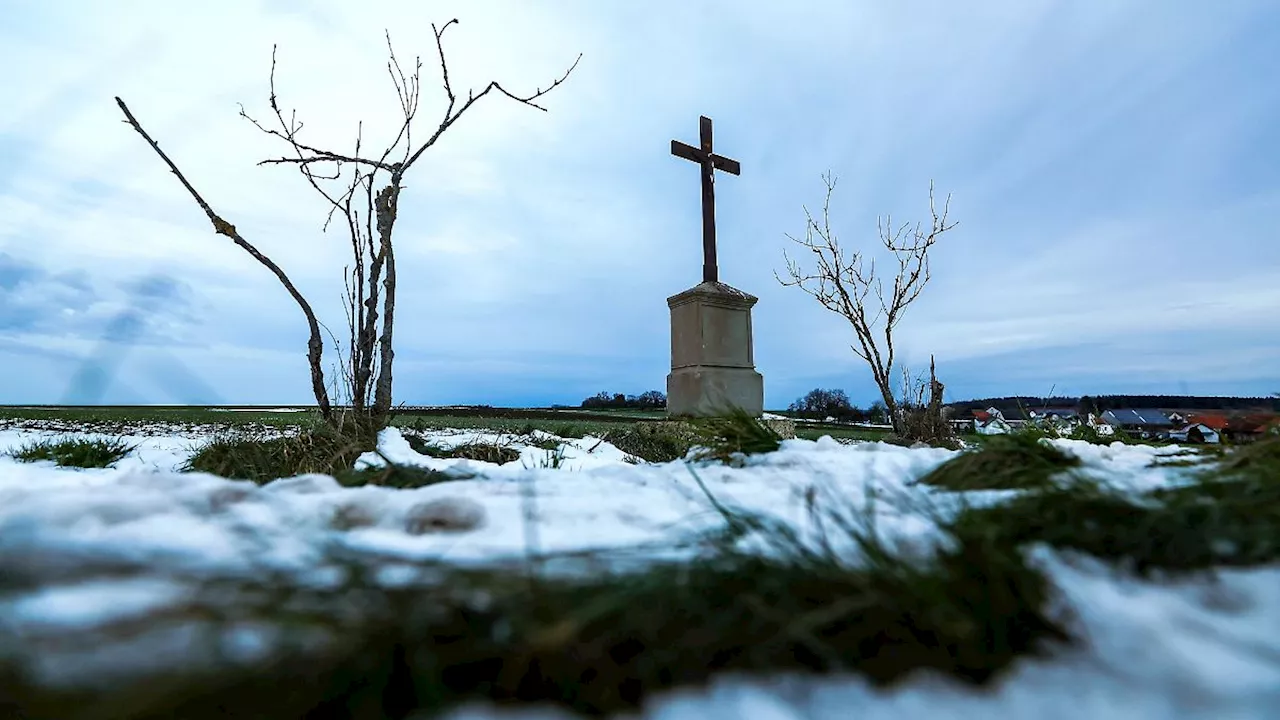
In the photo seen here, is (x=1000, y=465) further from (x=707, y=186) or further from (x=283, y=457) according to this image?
(x=707, y=186)

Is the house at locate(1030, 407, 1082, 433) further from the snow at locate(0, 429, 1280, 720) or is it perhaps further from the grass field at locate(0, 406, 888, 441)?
the snow at locate(0, 429, 1280, 720)

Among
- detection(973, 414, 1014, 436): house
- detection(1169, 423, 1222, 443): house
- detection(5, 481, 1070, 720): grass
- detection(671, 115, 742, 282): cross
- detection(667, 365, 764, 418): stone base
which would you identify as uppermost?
detection(671, 115, 742, 282): cross

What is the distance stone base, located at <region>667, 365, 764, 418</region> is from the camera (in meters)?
8.47

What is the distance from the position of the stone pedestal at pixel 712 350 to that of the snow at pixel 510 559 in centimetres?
707

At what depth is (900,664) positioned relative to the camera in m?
0.81

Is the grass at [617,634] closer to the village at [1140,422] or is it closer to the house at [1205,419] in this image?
the village at [1140,422]

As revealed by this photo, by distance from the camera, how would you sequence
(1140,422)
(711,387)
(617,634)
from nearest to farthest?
1. (617,634)
2. (1140,422)
3. (711,387)

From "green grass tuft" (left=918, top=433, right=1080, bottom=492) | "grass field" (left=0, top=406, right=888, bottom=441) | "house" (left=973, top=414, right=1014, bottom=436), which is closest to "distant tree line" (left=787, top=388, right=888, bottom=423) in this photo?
"grass field" (left=0, top=406, right=888, bottom=441)

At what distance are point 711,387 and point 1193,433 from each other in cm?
490

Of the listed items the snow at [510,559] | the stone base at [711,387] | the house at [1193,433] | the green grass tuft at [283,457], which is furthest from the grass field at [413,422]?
the snow at [510,559]

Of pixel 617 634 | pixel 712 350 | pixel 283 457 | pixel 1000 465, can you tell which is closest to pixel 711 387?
pixel 712 350

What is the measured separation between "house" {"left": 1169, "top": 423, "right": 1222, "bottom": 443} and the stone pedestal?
446 centimetres

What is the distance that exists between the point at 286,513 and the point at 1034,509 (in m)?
1.39

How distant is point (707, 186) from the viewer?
939cm
